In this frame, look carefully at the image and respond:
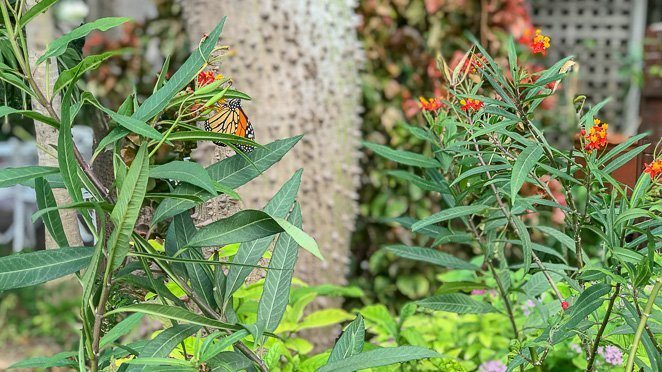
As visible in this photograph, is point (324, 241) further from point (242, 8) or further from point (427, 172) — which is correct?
point (427, 172)

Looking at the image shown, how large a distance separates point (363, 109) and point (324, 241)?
0.64 meters

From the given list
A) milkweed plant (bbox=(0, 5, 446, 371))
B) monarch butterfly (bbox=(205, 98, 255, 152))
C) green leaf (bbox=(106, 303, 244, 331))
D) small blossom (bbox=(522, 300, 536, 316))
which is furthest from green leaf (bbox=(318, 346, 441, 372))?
small blossom (bbox=(522, 300, 536, 316))

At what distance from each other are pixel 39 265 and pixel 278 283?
1.00ft

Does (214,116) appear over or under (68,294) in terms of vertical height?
over

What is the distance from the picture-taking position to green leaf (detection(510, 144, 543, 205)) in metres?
1.03

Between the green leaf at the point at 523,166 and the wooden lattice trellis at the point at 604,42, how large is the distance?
212 inches

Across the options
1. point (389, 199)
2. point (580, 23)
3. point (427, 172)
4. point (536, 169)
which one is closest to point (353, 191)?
point (389, 199)

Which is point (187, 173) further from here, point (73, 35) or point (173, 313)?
point (73, 35)

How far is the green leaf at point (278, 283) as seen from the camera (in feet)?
3.61

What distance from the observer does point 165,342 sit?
985mm

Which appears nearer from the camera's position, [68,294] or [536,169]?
[536,169]

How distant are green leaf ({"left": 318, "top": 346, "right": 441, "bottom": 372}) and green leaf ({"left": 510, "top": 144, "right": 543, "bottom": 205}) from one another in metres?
0.21

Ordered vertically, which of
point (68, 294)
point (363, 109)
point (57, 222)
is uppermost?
point (57, 222)

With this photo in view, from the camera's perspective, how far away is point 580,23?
6332 mm
